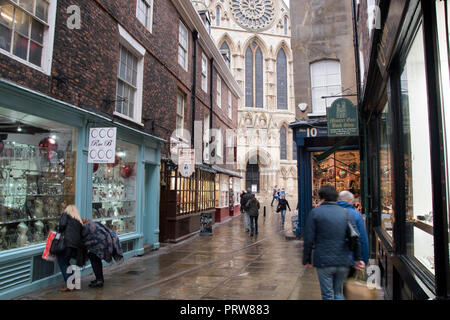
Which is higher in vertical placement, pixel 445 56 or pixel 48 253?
pixel 445 56

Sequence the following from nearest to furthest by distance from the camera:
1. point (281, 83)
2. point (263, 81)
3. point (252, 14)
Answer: point (263, 81) < point (281, 83) < point (252, 14)

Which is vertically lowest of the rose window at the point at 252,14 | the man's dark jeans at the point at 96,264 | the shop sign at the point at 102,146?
the man's dark jeans at the point at 96,264

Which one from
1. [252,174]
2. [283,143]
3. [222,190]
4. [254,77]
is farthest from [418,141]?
[254,77]

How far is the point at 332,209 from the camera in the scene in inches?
157

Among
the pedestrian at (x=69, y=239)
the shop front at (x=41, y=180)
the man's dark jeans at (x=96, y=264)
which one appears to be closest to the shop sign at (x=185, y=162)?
the shop front at (x=41, y=180)

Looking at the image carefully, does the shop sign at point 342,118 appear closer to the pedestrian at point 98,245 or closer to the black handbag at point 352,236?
the black handbag at point 352,236

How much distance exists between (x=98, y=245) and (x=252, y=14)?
4915cm

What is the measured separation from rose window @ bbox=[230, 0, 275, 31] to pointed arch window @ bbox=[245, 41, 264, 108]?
9.39ft

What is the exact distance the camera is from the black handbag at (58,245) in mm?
5918

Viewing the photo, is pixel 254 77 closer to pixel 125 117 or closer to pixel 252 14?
pixel 252 14

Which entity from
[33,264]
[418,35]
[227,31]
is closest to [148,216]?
[33,264]

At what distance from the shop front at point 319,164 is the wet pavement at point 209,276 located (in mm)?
1855

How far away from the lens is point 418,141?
4137 millimetres

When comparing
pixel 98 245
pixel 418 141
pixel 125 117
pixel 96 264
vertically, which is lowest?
pixel 96 264
